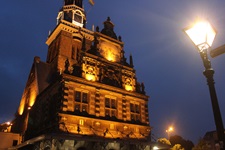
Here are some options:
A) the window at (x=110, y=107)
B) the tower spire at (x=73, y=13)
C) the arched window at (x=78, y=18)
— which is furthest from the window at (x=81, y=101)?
the arched window at (x=78, y=18)

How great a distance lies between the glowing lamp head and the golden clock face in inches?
712

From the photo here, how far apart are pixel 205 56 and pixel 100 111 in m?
15.3

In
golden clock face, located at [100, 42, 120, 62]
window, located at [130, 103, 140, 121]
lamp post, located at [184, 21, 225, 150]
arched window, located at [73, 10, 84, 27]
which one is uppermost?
arched window, located at [73, 10, 84, 27]

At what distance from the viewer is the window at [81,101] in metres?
18.7

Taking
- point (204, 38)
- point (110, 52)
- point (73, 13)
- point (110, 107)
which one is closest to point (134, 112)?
point (110, 107)

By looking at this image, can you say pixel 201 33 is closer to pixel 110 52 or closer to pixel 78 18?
pixel 110 52

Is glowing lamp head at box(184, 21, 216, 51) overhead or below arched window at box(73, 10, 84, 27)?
below

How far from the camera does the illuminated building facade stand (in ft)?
56.7

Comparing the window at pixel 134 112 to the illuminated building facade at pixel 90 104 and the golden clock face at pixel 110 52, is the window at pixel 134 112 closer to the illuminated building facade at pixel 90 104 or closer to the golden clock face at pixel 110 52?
the illuminated building facade at pixel 90 104

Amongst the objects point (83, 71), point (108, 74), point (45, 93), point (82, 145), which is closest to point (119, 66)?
point (108, 74)

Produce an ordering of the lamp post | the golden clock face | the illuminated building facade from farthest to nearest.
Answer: the golden clock face < the illuminated building facade < the lamp post

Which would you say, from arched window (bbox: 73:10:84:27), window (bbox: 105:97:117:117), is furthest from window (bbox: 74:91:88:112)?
arched window (bbox: 73:10:84:27)

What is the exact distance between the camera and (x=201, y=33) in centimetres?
507

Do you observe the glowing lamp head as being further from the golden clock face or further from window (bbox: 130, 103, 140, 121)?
the golden clock face
